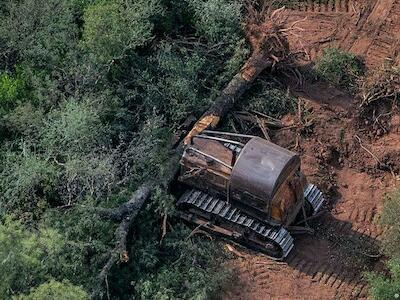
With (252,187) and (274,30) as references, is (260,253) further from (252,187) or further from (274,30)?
(274,30)

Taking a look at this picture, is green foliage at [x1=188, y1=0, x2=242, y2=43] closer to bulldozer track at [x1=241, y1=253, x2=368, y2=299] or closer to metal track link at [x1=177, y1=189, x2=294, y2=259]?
metal track link at [x1=177, y1=189, x2=294, y2=259]

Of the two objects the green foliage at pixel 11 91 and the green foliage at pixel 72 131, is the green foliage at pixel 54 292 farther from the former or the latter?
the green foliage at pixel 11 91

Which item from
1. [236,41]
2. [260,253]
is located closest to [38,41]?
[236,41]

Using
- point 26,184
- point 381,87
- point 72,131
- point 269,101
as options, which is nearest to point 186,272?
point 26,184

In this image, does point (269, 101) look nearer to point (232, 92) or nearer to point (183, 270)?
point (232, 92)

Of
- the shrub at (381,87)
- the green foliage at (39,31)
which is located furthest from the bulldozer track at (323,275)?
the green foliage at (39,31)

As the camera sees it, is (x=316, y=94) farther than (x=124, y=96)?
Yes

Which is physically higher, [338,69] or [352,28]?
[352,28]
